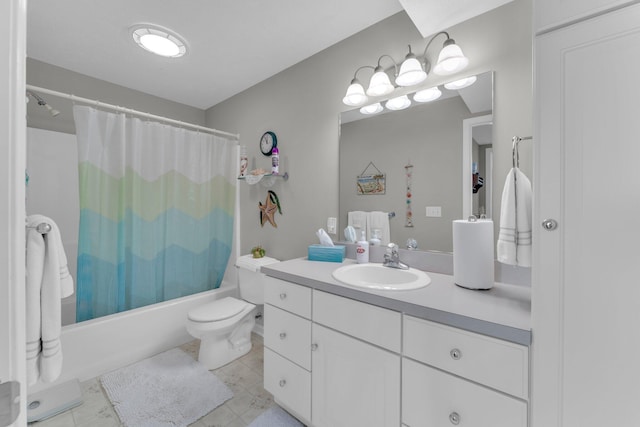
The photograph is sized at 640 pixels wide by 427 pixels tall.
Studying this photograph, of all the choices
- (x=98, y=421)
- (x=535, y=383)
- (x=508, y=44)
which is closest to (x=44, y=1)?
(x=98, y=421)

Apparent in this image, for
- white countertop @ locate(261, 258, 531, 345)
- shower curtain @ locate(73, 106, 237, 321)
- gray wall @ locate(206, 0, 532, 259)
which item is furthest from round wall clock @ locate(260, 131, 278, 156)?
white countertop @ locate(261, 258, 531, 345)

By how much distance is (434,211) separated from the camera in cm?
148

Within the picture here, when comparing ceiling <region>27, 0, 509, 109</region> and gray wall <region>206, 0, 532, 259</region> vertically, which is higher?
ceiling <region>27, 0, 509, 109</region>

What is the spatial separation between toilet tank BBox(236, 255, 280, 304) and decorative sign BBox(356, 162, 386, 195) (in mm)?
1021

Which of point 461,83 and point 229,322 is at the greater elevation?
point 461,83

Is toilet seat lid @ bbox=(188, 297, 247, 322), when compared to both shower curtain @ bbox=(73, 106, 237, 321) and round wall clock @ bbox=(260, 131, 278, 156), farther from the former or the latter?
round wall clock @ bbox=(260, 131, 278, 156)

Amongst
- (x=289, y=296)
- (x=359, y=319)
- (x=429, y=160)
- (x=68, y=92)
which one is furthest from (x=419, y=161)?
(x=68, y=92)

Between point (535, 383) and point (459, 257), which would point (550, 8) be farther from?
point (535, 383)

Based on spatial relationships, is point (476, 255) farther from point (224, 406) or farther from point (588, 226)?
point (224, 406)

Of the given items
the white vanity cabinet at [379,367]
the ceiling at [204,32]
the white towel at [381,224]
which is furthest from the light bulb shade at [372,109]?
the white vanity cabinet at [379,367]

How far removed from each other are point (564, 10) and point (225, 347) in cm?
254

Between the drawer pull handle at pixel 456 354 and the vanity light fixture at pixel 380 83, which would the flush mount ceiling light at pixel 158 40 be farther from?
the drawer pull handle at pixel 456 354

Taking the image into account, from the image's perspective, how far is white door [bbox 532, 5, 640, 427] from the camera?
26.6 inches

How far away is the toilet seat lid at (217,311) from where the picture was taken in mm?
1888
